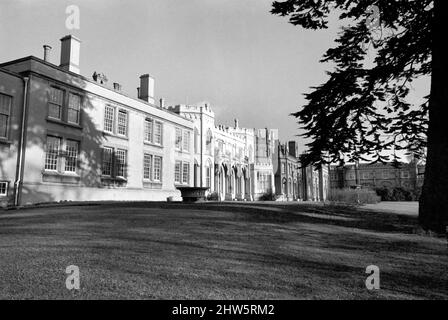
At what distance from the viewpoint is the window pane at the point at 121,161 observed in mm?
31844

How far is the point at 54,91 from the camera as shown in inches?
1041

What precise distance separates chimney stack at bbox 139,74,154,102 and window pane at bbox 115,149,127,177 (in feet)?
24.1

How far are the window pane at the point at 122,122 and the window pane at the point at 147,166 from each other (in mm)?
3415

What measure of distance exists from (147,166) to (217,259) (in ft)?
95.7

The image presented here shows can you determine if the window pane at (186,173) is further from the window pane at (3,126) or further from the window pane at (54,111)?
the window pane at (3,126)

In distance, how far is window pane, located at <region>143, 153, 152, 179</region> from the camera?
35062 millimetres

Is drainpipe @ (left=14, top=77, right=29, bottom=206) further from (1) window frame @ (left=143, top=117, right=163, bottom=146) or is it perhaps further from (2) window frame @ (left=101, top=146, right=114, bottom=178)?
(1) window frame @ (left=143, top=117, right=163, bottom=146)

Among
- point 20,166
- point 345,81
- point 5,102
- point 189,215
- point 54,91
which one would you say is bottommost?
point 189,215

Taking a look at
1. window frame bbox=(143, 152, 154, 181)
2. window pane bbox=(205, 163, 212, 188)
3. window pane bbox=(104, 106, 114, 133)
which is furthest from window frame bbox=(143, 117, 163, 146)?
window pane bbox=(205, 163, 212, 188)

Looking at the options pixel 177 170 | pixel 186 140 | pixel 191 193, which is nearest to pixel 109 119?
pixel 177 170

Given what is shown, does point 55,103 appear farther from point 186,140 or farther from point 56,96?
point 186,140

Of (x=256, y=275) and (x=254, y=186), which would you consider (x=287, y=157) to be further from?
(x=256, y=275)
